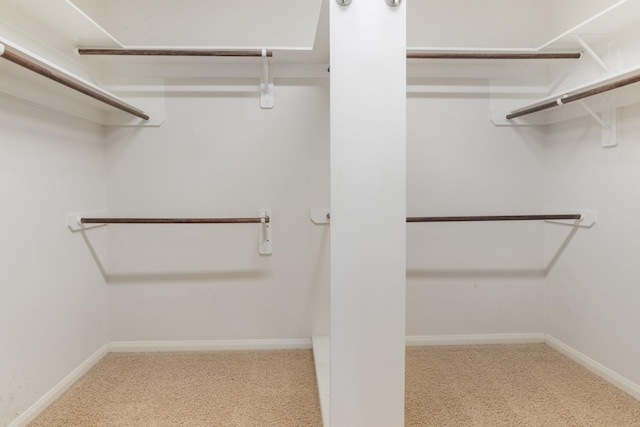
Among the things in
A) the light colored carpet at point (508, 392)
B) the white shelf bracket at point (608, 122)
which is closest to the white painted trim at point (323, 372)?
the light colored carpet at point (508, 392)

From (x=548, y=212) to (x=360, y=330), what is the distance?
5.85 ft

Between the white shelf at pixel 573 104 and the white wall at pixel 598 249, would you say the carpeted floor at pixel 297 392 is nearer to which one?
the white wall at pixel 598 249

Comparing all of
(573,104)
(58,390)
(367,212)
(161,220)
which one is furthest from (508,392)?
(58,390)

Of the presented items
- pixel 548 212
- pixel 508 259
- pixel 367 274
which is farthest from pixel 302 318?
pixel 548 212

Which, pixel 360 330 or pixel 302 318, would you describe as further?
pixel 302 318

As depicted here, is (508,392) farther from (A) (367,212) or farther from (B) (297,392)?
(A) (367,212)

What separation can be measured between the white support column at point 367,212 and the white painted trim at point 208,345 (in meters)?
1.08

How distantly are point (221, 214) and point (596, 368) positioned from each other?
2315mm

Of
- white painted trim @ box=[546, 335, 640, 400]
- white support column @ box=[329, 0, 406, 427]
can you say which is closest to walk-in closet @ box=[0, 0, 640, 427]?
white painted trim @ box=[546, 335, 640, 400]

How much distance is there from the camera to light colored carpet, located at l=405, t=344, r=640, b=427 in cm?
158

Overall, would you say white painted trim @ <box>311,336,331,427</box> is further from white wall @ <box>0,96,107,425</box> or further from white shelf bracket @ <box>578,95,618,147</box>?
white shelf bracket @ <box>578,95,618,147</box>

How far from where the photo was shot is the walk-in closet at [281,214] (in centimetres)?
164

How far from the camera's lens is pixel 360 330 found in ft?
4.02

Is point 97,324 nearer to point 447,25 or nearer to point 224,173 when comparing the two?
point 224,173
